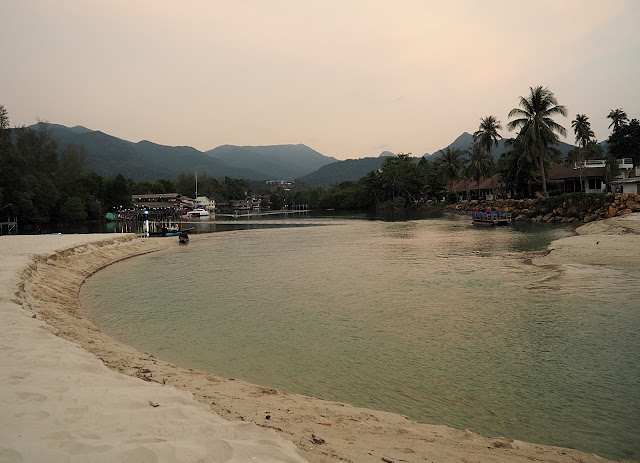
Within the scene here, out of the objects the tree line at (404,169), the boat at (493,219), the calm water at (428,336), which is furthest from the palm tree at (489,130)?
the calm water at (428,336)

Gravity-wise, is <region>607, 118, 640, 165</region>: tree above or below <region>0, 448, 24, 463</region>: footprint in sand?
above

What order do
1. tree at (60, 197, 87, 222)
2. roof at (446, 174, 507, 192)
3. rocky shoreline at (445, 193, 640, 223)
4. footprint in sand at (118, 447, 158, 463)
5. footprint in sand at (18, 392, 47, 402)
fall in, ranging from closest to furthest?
footprint in sand at (118, 447, 158, 463) < footprint in sand at (18, 392, 47, 402) < rocky shoreline at (445, 193, 640, 223) < tree at (60, 197, 87, 222) < roof at (446, 174, 507, 192)

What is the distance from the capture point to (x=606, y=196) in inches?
1828

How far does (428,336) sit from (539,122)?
179 feet

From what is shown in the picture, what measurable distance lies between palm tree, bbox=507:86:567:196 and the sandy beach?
191ft

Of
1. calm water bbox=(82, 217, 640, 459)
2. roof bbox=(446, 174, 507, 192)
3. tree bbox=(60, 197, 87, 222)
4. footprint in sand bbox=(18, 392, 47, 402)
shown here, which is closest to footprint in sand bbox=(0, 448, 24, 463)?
footprint in sand bbox=(18, 392, 47, 402)

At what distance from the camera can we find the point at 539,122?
5494 cm

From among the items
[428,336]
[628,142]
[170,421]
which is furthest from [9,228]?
[628,142]

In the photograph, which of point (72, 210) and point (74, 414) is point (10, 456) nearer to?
point (74, 414)

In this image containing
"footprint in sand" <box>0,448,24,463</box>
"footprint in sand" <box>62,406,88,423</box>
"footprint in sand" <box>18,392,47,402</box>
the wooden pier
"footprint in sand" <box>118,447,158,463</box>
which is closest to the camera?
"footprint in sand" <box>0,448,24,463</box>

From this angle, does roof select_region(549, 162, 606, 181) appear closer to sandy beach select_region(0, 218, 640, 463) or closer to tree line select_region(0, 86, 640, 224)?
tree line select_region(0, 86, 640, 224)

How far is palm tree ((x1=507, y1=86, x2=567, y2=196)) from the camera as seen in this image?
54.8 meters

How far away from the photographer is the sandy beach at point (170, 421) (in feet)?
13.5

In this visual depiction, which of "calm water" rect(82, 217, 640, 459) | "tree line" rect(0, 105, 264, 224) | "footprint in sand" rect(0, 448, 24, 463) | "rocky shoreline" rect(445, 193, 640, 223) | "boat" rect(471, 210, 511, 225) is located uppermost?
"tree line" rect(0, 105, 264, 224)
